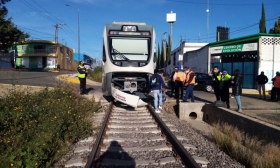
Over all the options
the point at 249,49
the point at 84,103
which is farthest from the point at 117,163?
the point at 249,49

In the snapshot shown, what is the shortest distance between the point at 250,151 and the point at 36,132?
15.0 feet

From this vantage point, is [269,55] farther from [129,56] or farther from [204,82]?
[129,56]

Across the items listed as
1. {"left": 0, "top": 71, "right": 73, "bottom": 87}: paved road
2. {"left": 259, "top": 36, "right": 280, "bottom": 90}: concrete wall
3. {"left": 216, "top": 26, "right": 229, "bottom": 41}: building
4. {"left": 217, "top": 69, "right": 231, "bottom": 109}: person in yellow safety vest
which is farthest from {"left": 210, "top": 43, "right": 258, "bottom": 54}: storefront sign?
{"left": 216, "top": 26, "right": 229, "bottom": 41}: building

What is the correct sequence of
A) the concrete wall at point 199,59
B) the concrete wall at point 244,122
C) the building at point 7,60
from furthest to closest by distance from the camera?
the building at point 7,60
the concrete wall at point 199,59
the concrete wall at point 244,122

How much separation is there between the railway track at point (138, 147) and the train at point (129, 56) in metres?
3.34

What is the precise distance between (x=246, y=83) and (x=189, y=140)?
58.9ft

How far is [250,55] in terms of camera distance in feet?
75.9

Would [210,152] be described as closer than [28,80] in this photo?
Yes

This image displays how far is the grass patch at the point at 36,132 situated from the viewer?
494cm

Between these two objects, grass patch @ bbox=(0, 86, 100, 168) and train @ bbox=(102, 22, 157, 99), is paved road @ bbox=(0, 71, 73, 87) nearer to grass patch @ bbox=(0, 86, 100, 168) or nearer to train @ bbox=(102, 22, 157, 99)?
train @ bbox=(102, 22, 157, 99)

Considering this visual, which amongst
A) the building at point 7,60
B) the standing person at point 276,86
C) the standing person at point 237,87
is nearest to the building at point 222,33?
the standing person at point 276,86

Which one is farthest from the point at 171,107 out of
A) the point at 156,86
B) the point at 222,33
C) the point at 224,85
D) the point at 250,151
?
the point at 222,33

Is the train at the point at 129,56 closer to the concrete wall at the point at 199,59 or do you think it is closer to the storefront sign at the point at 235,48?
the storefront sign at the point at 235,48

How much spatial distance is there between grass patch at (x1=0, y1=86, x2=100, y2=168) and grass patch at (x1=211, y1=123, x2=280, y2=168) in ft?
10.8
